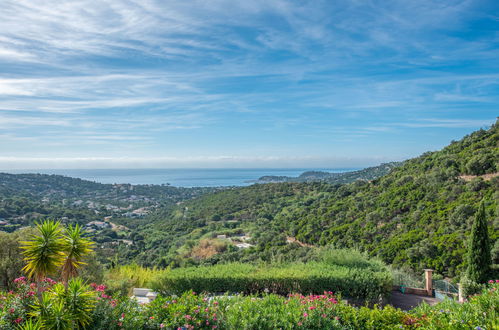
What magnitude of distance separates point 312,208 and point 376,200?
6.29m

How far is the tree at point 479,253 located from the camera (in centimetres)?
834

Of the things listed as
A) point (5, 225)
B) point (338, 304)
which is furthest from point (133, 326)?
point (5, 225)

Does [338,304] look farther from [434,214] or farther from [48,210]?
[48,210]

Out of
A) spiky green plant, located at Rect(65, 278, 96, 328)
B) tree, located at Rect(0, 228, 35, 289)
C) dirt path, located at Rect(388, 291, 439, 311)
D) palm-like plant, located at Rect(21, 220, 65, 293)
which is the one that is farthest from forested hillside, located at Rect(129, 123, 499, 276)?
tree, located at Rect(0, 228, 35, 289)

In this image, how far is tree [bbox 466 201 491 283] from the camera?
834 centimetres

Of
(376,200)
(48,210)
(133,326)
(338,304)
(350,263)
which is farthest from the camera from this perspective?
(48,210)

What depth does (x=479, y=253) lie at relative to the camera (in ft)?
27.8

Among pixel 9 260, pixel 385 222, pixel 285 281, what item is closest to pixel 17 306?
pixel 9 260

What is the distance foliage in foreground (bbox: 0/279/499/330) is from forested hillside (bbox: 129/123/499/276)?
5.61 m

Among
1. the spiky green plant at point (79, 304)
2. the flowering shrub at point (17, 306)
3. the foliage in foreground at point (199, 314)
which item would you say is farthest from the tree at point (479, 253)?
the flowering shrub at point (17, 306)

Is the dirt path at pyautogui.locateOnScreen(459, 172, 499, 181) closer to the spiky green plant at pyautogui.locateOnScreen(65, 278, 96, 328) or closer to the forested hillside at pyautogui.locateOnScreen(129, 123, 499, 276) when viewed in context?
the forested hillside at pyautogui.locateOnScreen(129, 123, 499, 276)

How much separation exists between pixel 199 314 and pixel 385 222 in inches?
748

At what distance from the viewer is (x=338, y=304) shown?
4.16 m

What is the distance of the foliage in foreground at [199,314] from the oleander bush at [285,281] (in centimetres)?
287
